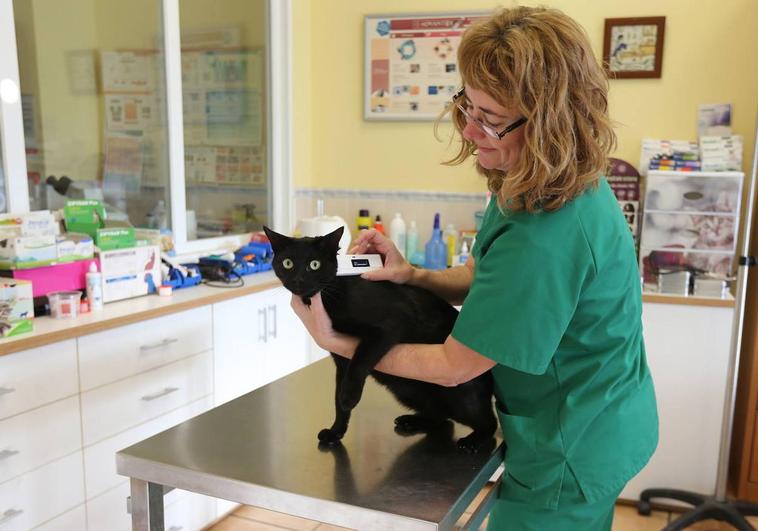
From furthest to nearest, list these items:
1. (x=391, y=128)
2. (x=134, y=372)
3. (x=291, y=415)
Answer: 1. (x=391, y=128)
2. (x=134, y=372)
3. (x=291, y=415)

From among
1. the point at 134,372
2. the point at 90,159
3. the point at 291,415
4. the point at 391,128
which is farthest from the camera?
the point at 391,128

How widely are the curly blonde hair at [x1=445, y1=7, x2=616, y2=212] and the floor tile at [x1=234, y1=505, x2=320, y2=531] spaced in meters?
1.88

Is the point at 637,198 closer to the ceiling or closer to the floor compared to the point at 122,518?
closer to the ceiling

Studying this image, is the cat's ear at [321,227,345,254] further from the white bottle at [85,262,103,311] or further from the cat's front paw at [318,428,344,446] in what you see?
the white bottle at [85,262,103,311]

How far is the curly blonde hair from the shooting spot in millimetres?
913

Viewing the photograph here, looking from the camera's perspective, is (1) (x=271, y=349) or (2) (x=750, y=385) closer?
(2) (x=750, y=385)

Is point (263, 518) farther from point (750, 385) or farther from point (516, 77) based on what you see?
point (516, 77)

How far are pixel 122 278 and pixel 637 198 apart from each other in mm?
1970

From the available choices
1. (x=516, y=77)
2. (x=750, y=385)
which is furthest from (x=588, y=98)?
(x=750, y=385)

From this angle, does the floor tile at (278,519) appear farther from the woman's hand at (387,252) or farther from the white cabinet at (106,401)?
the woman's hand at (387,252)

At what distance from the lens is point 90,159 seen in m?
2.30

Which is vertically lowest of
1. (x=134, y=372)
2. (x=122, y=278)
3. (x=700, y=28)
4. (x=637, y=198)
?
(x=134, y=372)

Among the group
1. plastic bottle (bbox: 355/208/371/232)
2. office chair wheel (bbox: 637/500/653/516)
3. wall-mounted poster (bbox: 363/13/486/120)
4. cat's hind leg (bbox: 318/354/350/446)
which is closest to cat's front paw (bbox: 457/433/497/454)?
cat's hind leg (bbox: 318/354/350/446)

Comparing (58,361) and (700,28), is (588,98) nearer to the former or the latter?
(58,361)
